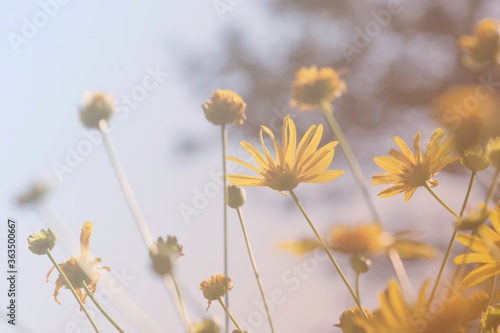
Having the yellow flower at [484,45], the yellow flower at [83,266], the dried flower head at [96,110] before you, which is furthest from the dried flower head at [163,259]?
the yellow flower at [484,45]

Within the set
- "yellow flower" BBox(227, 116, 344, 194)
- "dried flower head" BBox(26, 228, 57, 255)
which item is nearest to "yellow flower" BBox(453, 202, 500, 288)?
"yellow flower" BBox(227, 116, 344, 194)

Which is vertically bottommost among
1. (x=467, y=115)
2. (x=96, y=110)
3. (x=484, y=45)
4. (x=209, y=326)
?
(x=209, y=326)

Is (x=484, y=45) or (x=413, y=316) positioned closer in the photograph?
(x=413, y=316)

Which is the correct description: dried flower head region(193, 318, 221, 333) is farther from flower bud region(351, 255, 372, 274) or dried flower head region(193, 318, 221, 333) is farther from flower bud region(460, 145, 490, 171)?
flower bud region(460, 145, 490, 171)

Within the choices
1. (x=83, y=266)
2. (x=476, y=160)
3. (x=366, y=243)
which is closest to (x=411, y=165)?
(x=476, y=160)

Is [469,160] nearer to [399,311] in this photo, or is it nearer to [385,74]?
[399,311]

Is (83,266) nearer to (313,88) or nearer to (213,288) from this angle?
(213,288)

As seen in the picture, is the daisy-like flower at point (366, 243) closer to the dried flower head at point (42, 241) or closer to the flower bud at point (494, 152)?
the flower bud at point (494, 152)
